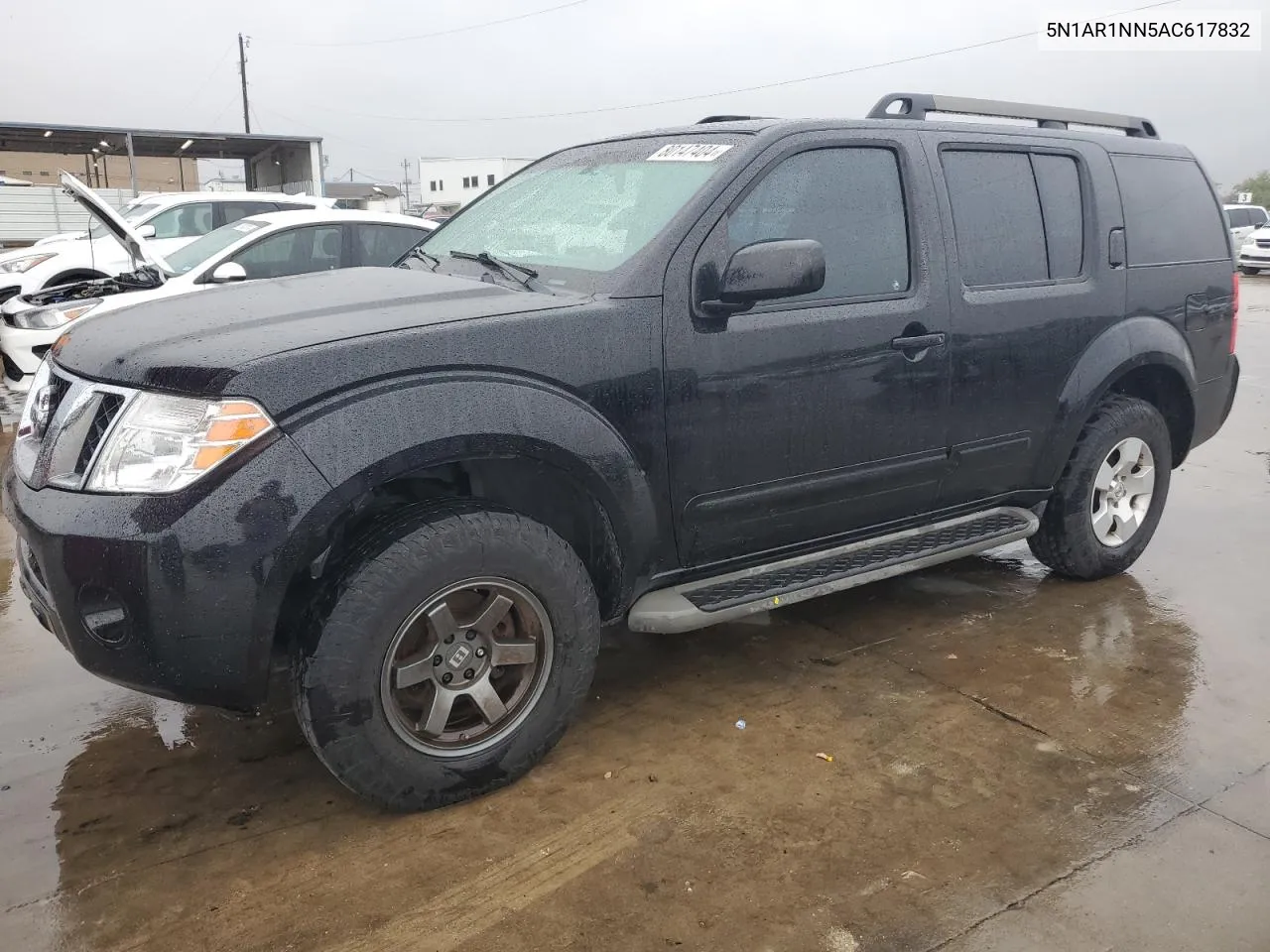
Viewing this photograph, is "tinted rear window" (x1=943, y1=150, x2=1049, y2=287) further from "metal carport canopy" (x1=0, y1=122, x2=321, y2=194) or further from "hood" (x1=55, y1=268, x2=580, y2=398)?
"metal carport canopy" (x1=0, y1=122, x2=321, y2=194)

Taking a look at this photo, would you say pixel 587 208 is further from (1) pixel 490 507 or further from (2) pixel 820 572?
(2) pixel 820 572

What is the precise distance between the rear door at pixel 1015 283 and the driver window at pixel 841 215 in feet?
0.79

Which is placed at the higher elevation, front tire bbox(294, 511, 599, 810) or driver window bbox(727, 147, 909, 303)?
driver window bbox(727, 147, 909, 303)

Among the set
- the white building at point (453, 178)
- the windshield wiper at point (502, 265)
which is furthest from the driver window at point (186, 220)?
the white building at point (453, 178)

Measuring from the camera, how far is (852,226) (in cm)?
350

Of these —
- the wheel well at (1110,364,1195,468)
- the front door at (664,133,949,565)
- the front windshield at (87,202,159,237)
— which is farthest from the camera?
the front windshield at (87,202,159,237)

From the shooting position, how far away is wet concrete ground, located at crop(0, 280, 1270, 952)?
7.88ft

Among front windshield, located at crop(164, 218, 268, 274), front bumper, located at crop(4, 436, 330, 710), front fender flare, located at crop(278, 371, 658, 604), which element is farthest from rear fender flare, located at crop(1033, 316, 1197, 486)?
Answer: front windshield, located at crop(164, 218, 268, 274)

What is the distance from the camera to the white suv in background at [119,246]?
32.7 feet

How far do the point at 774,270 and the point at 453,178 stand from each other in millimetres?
71893

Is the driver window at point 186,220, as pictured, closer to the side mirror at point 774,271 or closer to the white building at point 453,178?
the side mirror at point 774,271

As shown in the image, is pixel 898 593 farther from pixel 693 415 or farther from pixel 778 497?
pixel 693 415

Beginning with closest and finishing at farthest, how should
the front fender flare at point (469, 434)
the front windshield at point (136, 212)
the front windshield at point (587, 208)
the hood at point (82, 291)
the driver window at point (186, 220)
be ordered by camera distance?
1. the front fender flare at point (469, 434)
2. the front windshield at point (587, 208)
3. the hood at point (82, 291)
4. the front windshield at point (136, 212)
5. the driver window at point (186, 220)

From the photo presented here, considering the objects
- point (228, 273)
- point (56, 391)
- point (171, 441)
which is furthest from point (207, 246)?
point (171, 441)
